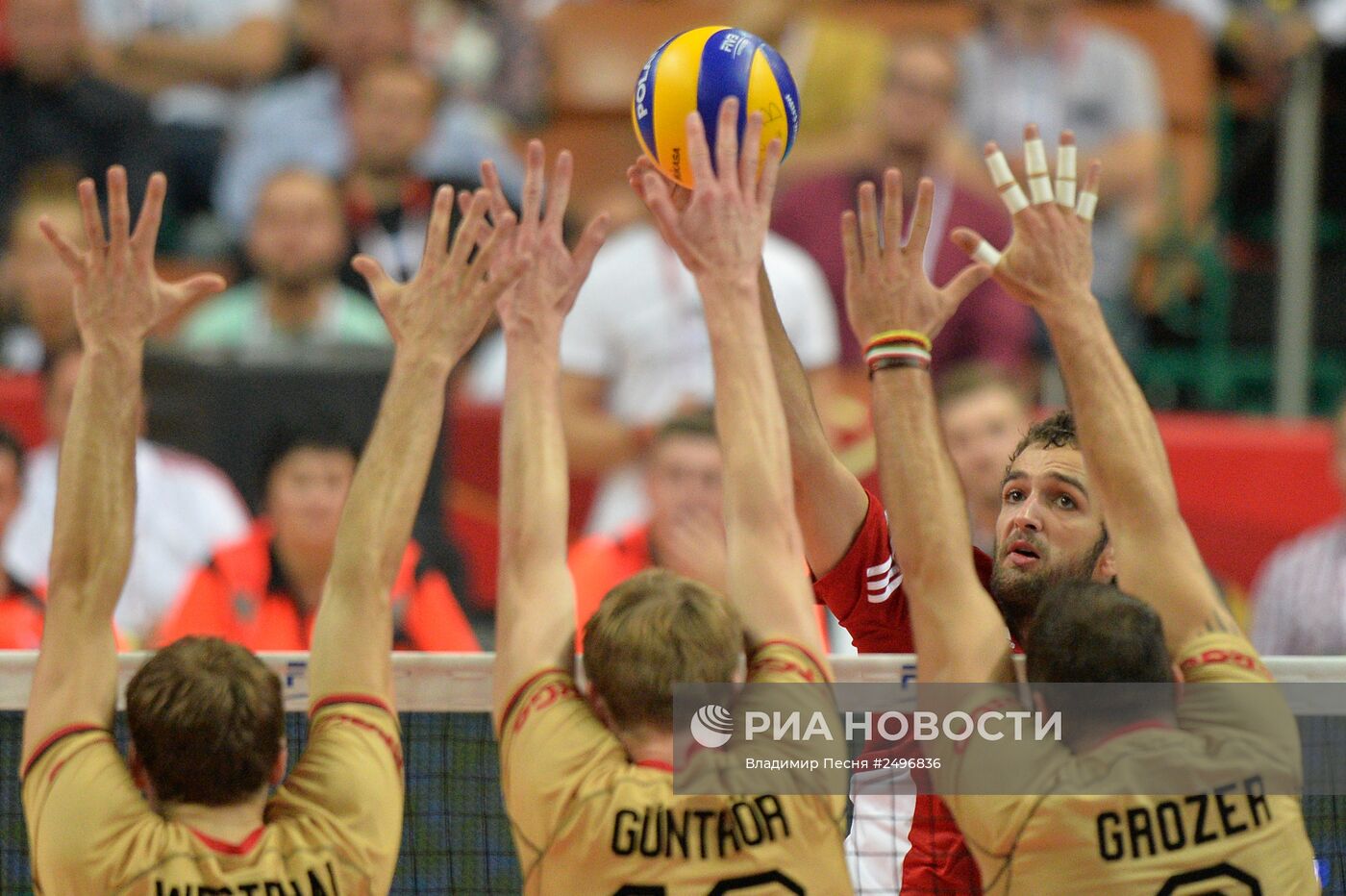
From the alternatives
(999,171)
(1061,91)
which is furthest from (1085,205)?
(1061,91)

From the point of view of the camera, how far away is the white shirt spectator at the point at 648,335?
8.23 meters

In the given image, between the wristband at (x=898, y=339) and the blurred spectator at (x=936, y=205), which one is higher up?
the blurred spectator at (x=936, y=205)

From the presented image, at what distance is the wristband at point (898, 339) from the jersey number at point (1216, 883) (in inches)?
50.8

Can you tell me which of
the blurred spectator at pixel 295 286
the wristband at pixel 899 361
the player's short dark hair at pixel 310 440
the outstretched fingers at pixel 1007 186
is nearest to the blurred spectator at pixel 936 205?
the blurred spectator at pixel 295 286

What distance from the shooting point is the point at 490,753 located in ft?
16.1

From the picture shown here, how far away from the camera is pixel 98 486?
3797 mm

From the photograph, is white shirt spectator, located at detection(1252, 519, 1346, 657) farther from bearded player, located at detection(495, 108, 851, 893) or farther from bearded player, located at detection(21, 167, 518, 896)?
bearded player, located at detection(21, 167, 518, 896)

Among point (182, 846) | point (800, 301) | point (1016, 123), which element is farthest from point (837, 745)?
point (1016, 123)

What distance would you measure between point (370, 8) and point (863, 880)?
274 inches

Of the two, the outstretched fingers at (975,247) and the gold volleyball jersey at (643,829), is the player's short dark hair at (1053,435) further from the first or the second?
the gold volleyball jersey at (643,829)

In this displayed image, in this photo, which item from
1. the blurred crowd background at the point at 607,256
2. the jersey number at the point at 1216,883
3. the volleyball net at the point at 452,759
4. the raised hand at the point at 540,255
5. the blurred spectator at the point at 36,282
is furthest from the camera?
the blurred spectator at the point at 36,282

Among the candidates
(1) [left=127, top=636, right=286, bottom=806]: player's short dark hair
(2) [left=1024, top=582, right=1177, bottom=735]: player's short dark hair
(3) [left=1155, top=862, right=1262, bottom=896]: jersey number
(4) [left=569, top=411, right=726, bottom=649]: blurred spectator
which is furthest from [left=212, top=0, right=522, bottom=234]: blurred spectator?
(3) [left=1155, top=862, right=1262, bottom=896]: jersey number

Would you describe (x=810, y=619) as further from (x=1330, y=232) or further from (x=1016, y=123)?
(x=1330, y=232)

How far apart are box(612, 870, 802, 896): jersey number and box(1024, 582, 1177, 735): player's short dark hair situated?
0.63m
